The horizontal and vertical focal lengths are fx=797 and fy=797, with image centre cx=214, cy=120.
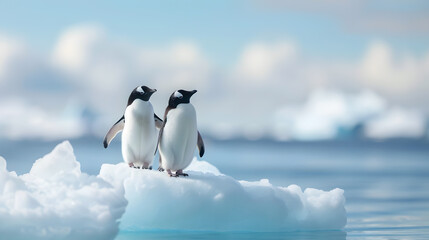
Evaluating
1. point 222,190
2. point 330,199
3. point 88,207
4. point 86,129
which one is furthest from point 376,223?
point 86,129

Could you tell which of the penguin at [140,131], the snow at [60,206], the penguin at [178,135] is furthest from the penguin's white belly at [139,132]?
the snow at [60,206]

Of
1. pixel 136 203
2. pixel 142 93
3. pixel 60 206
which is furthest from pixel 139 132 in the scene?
pixel 60 206

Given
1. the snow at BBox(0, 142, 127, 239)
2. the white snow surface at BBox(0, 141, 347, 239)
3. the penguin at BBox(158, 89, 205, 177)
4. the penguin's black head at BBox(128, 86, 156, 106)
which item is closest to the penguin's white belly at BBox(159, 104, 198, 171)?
the penguin at BBox(158, 89, 205, 177)

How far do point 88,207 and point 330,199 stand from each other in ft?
6.11

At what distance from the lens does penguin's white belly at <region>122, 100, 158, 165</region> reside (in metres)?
5.30

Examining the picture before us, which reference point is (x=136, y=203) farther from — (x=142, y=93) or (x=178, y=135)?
(x=142, y=93)

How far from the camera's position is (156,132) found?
5.42 meters

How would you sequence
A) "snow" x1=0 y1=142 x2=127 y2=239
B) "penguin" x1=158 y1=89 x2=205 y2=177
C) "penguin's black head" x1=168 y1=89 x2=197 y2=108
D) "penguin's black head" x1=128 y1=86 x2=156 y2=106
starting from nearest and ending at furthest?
"snow" x1=0 y1=142 x2=127 y2=239
"penguin" x1=158 y1=89 x2=205 y2=177
"penguin's black head" x1=168 y1=89 x2=197 y2=108
"penguin's black head" x1=128 y1=86 x2=156 y2=106

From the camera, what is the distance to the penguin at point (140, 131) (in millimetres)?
5309

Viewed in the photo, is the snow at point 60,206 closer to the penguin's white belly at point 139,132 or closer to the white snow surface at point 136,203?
the white snow surface at point 136,203

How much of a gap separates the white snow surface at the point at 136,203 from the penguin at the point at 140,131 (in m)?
0.13

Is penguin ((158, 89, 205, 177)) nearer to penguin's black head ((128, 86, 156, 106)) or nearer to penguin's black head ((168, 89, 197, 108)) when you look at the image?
penguin's black head ((168, 89, 197, 108))

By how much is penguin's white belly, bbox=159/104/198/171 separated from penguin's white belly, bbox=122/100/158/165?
143 mm

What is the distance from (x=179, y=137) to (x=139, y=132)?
0.31 meters
